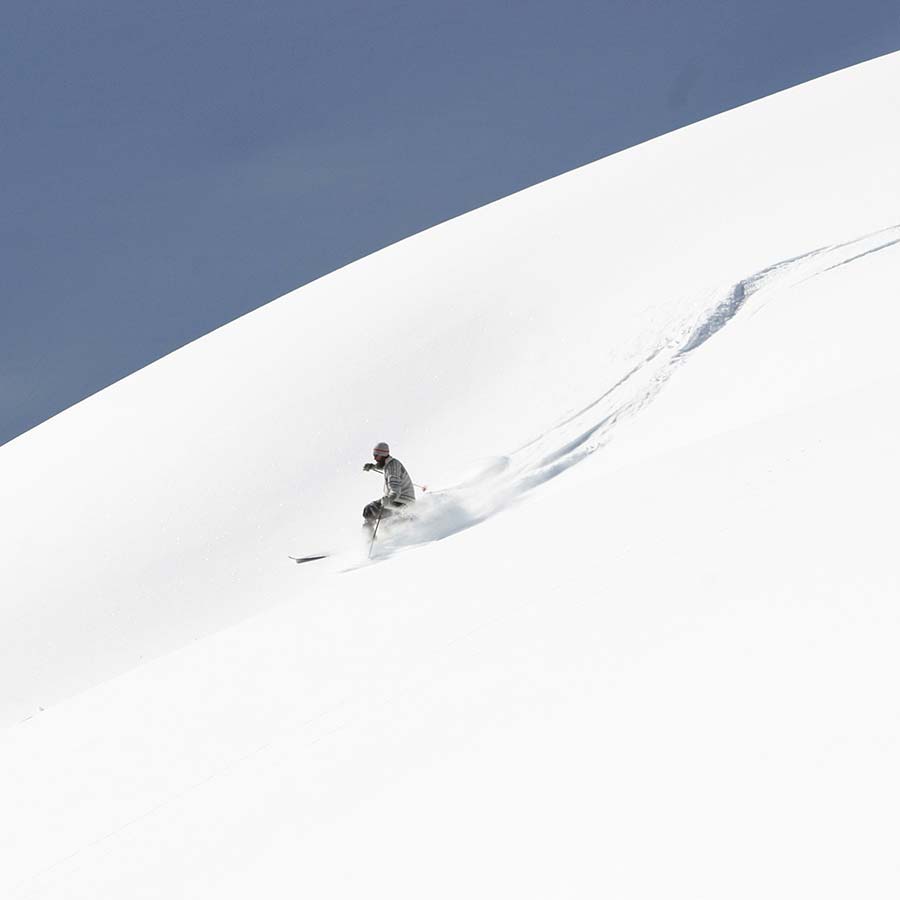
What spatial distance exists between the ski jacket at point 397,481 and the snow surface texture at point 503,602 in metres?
0.34

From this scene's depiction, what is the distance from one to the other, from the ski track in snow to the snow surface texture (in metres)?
0.06

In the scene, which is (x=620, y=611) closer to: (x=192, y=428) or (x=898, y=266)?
(x=898, y=266)

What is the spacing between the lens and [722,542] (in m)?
5.66

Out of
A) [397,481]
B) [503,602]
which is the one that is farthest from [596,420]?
[503,602]

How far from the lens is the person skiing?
1141cm

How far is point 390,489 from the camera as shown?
449 inches

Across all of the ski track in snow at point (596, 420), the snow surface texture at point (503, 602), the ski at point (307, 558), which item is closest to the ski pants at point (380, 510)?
the ski track in snow at point (596, 420)

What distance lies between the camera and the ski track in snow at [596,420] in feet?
38.1

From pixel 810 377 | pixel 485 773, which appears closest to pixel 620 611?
pixel 485 773

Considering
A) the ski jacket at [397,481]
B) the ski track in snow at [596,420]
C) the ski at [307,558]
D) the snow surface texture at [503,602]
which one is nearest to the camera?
the snow surface texture at [503,602]

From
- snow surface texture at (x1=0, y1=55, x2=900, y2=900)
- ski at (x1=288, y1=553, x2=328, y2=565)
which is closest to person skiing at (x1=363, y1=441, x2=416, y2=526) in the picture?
snow surface texture at (x1=0, y1=55, x2=900, y2=900)

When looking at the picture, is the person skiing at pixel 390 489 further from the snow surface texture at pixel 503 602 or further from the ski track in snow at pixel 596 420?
the snow surface texture at pixel 503 602

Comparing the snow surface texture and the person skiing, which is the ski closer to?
the snow surface texture

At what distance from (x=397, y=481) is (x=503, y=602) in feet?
18.2
